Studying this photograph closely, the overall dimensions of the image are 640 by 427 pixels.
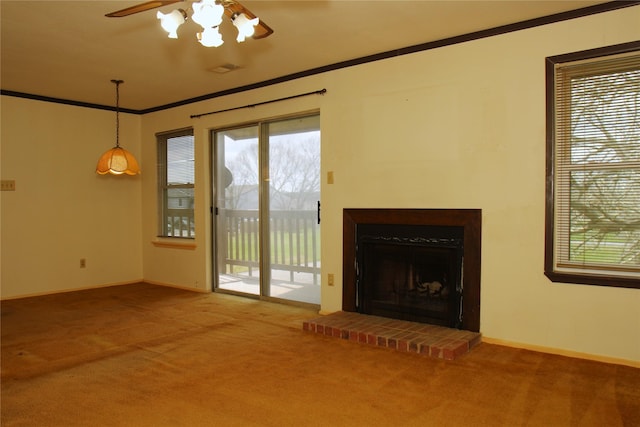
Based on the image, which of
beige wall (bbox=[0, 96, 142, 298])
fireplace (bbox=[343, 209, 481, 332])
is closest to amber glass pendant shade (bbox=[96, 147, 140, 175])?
beige wall (bbox=[0, 96, 142, 298])

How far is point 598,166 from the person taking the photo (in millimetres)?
3055

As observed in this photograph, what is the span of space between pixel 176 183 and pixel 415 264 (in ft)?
12.1

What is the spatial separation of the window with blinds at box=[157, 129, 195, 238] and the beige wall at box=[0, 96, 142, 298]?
0.99ft

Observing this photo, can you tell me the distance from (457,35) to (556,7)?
2.39 feet

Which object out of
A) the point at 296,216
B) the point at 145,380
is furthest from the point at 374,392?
the point at 296,216

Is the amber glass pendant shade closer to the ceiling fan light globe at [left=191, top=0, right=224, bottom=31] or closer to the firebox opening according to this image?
the firebox opening

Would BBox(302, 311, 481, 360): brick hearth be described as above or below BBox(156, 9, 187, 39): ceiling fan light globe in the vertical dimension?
below

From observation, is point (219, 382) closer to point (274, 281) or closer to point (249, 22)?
point (249, 22)

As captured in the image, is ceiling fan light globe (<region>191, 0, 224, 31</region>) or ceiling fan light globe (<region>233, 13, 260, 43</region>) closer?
ceiling fan light globe (<region>191, 0, 224, 31</region>)

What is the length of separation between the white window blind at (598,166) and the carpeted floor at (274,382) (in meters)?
0.74

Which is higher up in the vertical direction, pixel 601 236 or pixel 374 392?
pixel 601 236

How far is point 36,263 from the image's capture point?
5.45 m

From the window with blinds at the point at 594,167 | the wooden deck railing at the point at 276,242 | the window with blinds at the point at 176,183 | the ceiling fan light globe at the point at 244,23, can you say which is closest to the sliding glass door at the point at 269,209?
the wooden deck railing at the point at 276,242

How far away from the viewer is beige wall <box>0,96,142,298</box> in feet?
17.3
